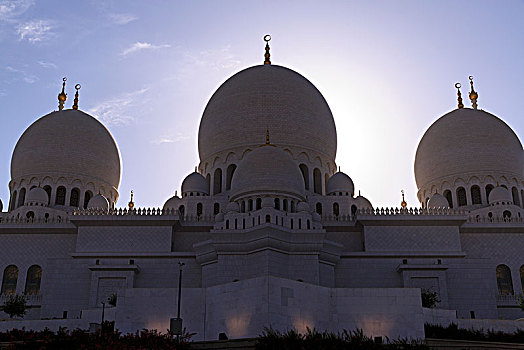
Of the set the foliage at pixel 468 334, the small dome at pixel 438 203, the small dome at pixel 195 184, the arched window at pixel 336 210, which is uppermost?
the small dome at pixel 195 184

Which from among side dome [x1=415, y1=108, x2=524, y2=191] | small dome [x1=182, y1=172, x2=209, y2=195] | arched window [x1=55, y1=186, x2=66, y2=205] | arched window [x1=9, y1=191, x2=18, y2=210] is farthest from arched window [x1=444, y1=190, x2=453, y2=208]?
arched window [x1=9, y1=191, x2=18, y2=210]

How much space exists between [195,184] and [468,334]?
57.3 feet

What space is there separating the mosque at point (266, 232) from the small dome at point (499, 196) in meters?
0.07

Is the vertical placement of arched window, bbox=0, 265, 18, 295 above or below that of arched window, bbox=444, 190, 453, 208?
below

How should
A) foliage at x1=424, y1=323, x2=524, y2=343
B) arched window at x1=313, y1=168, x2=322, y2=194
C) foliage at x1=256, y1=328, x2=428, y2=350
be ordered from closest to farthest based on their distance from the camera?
foliage at x1=256, y1=328, x2=428, y2=350 → foliage at x1=424, y1=323, x2=524, y2=343 → arched window at x1=313, y1=168, x2=322, y2=194

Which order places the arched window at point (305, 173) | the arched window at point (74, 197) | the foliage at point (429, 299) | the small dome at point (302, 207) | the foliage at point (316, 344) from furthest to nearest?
the arched window at point (74, 197)
the arched window at point (305, 173)
the small dome at point (302, 207)
the foliage at point (429, 299)
the foliage at point (316, 344)

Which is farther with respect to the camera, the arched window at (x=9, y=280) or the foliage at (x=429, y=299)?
the arched window at (x=9, y=280)

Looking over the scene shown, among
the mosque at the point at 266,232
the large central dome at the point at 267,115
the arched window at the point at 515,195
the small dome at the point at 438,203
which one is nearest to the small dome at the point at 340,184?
the mosque at the point at 266,232

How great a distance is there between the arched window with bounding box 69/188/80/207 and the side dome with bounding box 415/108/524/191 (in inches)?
812

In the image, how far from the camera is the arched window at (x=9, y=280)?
95.6 ft

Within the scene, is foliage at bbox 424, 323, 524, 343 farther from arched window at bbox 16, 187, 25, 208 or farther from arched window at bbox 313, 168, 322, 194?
arched window at bbox 16, 187, 25, 208

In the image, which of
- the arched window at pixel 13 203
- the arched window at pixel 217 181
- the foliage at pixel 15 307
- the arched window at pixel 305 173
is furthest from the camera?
the arched window at pixel 13 203

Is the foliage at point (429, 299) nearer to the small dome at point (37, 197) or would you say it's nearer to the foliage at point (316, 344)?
the foliage at point (316, 344)

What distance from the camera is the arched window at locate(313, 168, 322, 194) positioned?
110 ft
